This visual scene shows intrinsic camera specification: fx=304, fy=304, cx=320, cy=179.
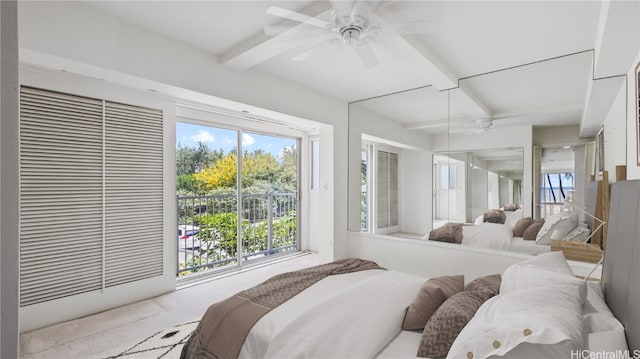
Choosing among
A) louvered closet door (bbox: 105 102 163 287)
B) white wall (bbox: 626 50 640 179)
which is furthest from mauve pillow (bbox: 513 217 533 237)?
louvered closet door (bbox: 105 102 163 287)

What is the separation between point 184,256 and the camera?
4082 mm

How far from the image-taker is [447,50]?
8.64 feet

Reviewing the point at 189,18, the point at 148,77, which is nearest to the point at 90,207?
the point at 148,77

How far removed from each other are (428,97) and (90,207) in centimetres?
375

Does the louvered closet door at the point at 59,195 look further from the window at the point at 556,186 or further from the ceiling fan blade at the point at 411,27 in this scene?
the window at the point at 556,186

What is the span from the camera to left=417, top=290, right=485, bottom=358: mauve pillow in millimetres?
1327

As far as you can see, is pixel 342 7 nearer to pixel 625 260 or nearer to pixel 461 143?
Answer: pixel 625 260

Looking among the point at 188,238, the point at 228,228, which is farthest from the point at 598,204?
the point at 188,238

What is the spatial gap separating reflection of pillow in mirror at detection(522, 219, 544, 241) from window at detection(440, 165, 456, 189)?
758 millimetres

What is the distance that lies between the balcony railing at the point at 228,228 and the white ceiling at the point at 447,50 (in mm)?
2073

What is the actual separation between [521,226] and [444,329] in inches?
77.2

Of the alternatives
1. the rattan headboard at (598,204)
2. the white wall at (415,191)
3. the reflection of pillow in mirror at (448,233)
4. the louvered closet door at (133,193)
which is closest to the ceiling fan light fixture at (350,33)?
the white wall at (415,191)

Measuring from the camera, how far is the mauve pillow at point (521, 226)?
275cm

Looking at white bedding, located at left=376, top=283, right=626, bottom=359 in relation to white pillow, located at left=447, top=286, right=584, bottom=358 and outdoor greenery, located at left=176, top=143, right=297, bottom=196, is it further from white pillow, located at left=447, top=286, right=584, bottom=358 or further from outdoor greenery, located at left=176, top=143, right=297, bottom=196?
outdoor greenery, located at left=176, top=143, right=297, bottom=196
